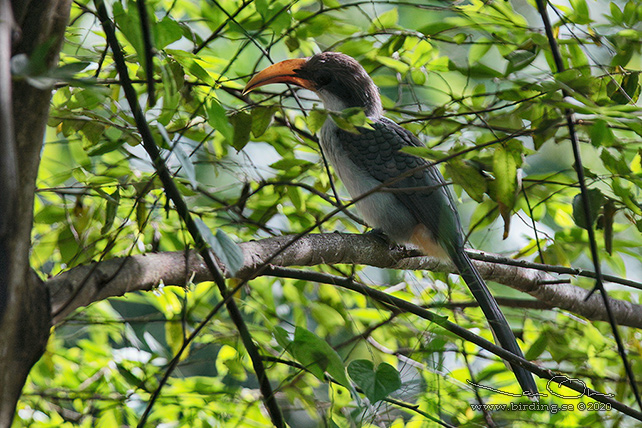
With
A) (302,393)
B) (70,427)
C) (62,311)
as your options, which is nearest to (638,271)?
(302,393)

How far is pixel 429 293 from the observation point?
2.39 metres

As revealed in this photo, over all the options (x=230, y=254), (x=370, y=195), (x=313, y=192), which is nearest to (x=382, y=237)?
(x=370, y=195)

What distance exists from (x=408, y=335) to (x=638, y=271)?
2246 mm

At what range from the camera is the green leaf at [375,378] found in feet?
3.92

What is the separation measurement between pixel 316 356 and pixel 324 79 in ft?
5.80

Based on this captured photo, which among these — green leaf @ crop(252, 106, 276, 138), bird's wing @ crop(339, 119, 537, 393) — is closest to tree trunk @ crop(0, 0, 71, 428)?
green leaf @ crop(252, 106, 276, 138)

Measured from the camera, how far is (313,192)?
198 centimetres

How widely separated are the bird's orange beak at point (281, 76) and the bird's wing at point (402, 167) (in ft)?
1.13

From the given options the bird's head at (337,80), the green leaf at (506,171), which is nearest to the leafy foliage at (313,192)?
the green leaf at (506,171)

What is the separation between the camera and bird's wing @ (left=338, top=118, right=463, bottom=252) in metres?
2.42

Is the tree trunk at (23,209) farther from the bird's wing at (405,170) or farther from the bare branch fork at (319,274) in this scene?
the bird's wing at (405,170)

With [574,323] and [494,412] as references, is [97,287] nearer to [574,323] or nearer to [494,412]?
[494,412]

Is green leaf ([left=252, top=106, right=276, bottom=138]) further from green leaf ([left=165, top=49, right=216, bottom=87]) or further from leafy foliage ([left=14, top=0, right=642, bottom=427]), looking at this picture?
green leaf ([left=165, top=49, right=216, bottom=87])

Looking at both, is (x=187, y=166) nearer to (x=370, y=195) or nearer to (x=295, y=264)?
(x=295, y=264)
